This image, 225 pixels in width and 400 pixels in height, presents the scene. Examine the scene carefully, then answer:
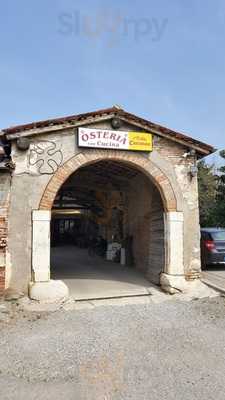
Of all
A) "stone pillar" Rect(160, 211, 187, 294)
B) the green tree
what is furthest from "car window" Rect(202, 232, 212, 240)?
the green tree

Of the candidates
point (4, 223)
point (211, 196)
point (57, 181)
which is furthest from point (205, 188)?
point (4, 223)

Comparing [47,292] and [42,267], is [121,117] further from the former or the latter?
[47,292]

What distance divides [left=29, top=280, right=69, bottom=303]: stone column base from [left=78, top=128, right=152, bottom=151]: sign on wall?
3.39m

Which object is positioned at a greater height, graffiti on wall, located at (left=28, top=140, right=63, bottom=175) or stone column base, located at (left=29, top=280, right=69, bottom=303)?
graffiti on wall, located at (left=28, top=140, right=63, bottom=175)

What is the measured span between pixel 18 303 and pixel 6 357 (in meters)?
2.72

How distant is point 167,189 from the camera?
30.5ft

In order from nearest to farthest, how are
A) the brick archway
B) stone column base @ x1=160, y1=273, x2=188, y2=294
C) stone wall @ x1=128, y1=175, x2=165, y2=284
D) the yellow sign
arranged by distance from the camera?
1. the brick archway
2. stone column base @ x1=160, y1=273, x2=188, y2=294
3. the yellow sign
4. stone wall @ x1=128, y1=175, x2=165, y2=284

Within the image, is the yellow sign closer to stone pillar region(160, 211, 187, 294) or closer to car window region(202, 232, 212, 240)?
stone pillar region(160, 211, 187, 294)

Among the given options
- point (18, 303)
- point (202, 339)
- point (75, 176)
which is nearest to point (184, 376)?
point (202, 339)

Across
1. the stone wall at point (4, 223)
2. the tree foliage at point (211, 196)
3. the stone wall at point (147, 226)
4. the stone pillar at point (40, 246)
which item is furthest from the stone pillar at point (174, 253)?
the tree foliage at point (211, 196)

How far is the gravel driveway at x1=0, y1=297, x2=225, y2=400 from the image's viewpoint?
4068 millimetres

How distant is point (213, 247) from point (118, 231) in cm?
493

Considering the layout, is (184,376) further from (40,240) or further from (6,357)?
(40,240)

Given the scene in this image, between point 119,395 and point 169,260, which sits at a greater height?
point 169,260
